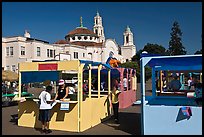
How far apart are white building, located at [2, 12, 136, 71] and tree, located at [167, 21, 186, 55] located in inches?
759

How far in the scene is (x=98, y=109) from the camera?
1041 cm

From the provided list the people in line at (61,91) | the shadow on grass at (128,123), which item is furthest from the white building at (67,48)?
the people in line at (61,91)

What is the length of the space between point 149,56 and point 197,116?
2.25 meters

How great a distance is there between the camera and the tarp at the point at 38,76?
11.0 metres

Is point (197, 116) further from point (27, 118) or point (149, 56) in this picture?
point (27, 118)

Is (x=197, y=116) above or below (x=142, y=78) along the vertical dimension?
below

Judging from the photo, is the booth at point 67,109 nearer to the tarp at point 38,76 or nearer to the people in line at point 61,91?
the tarp at point 38,76

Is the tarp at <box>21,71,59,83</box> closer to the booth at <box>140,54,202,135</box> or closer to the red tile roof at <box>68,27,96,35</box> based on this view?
the booth at <box>140,54,202,135</box>

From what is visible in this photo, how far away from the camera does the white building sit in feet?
162

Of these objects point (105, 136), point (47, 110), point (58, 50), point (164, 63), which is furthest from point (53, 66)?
point (58, 50)

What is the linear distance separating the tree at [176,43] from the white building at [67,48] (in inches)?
759

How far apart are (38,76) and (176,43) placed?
217 feet

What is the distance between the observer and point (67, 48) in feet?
201

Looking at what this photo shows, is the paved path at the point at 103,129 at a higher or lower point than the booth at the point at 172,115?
lower
